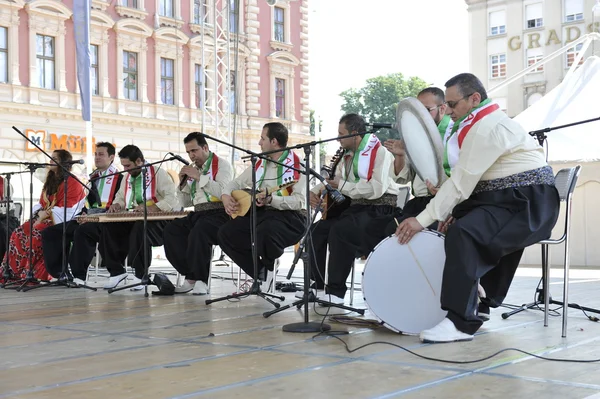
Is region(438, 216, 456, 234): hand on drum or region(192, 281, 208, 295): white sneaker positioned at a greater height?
region(438, 216, 456, 234): hand on drum

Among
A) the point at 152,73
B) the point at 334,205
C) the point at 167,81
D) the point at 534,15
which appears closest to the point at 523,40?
the point at 534,15

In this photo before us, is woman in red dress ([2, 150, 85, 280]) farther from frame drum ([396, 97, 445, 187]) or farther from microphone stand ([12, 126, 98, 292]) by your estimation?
frame drum ([396, 97, 445, 187])

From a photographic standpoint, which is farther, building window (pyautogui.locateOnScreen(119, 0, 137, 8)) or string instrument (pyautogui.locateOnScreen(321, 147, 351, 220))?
building window (pyautogui.locateOnScreen(119, 0, 137, 8))

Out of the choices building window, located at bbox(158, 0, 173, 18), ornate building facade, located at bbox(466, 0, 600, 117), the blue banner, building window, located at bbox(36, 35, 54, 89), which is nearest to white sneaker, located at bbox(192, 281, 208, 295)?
the blue banner

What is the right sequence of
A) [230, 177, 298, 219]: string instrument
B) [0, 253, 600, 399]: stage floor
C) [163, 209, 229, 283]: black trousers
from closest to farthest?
[0, 253, 600, 399]: stage floor < [230, 177, 298, 219]: string instrument < [163, 209, 229, 283]: black trousers

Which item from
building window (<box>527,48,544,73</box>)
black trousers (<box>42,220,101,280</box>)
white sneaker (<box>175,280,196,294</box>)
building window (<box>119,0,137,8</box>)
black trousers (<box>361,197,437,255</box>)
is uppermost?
building window (<box>527,48,544,73</box>)

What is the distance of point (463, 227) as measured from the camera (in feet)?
12.7

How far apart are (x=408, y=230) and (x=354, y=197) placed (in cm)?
155

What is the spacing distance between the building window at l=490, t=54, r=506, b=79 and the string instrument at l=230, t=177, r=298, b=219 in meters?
33.2

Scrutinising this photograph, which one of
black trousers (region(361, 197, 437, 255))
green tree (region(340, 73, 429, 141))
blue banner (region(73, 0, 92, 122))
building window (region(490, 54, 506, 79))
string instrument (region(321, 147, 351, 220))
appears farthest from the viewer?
green tree (region(340, 73, 429, 141))

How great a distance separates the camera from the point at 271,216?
6090 mm

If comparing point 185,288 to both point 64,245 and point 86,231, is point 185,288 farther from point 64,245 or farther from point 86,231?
point 86,231

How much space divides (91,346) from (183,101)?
21.2 meters

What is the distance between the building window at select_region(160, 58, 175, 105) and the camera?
2431 centimetres
